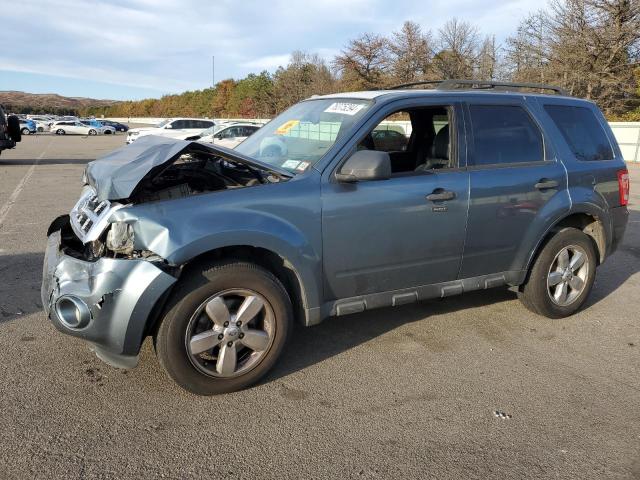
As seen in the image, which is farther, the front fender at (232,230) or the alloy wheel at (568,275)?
the alloy wheel at (568,275)

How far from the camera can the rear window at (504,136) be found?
419 centimetres

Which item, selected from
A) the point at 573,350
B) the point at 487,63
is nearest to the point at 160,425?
the point at 573,350

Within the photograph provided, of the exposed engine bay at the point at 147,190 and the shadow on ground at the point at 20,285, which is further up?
the exposed engine bay at the point at 147,190

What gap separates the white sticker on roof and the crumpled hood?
74 centimetres

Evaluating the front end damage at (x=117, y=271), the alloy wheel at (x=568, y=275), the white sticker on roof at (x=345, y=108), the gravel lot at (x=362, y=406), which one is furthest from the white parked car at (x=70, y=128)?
the alloy wheel at (x=568, y=275)

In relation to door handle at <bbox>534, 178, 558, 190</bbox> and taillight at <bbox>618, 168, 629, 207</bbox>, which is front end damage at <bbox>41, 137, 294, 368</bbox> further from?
taillight at <bbox>618, 168, 629, 207</bbox>

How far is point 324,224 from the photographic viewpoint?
11.4 ft

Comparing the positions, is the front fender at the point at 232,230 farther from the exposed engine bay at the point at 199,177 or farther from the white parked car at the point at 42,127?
the white parked car at the point at 42,127

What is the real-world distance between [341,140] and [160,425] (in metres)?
2.12

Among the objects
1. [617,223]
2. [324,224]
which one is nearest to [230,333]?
[324,224]

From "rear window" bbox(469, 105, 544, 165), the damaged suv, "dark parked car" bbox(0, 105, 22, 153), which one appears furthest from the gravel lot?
"dark parked car" bbox(0, 105, 22, 153)

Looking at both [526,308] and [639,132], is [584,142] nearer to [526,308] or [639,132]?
[526,308]

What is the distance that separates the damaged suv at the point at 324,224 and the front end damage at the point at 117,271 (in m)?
0.01

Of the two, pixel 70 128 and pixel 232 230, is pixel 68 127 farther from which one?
pixel 232 230
